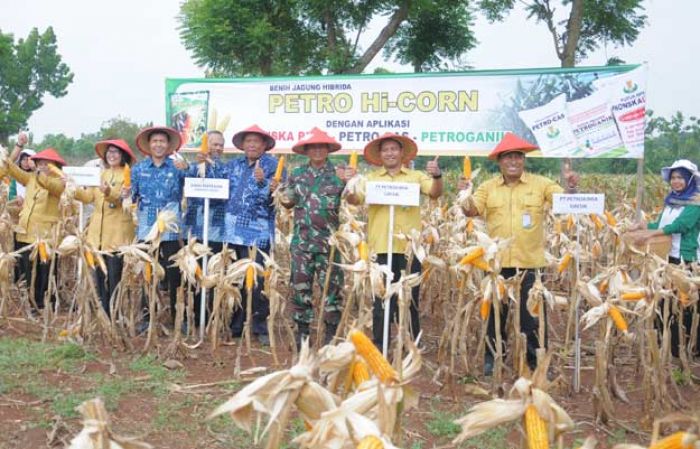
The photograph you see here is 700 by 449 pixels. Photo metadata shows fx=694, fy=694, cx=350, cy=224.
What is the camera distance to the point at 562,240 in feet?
24.0

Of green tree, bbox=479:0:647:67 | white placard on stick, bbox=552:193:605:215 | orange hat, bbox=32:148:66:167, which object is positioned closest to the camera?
white placard on stick, bbox=552:193:605:215

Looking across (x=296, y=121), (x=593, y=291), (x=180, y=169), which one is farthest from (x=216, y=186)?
(x=296, y=121)

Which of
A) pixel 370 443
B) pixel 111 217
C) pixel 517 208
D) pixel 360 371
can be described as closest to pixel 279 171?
pixel 111 217

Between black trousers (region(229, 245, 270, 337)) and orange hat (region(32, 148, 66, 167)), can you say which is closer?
black trousers (region(229, 245, 270, 337))

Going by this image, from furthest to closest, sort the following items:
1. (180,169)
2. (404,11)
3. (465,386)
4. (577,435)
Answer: (404,11) < (180,169) < (465,386) < (577,435)

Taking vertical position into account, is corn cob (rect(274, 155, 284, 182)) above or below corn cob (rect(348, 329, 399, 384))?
above

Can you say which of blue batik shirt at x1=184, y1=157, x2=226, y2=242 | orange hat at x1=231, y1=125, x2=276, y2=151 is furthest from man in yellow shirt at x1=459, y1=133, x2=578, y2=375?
blue batik shirt at x1=184, y1=157, x2=226, y2=242

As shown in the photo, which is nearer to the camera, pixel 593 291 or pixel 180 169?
pixel 593 291

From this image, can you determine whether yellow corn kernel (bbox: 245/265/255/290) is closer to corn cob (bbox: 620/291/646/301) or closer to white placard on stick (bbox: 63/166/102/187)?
white placard on stick (bbox: 63/166/102/187)

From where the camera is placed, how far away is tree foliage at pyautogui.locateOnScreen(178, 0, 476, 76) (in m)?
17.9

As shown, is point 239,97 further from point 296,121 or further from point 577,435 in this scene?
point 577,435

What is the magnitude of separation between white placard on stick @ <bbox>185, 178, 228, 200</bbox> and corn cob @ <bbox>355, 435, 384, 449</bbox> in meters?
4.37

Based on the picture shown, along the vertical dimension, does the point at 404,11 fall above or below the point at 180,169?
above

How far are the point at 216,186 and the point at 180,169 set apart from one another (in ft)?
1.36
